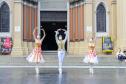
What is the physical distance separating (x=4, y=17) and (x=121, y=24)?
9690mm

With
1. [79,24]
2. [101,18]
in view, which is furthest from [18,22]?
[101,18]

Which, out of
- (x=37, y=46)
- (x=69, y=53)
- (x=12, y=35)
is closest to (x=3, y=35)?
(x=12, y=35)

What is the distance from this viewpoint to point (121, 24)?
1447 inches

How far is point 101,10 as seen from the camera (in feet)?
128

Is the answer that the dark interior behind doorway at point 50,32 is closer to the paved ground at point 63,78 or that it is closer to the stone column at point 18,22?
the stone column at point 18,22

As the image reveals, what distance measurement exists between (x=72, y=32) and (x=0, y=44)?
647cm

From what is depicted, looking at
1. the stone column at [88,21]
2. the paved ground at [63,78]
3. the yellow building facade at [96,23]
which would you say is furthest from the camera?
the stone column at [88,21]

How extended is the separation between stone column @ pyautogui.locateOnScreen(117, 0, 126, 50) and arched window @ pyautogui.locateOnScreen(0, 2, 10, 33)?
29.7ft

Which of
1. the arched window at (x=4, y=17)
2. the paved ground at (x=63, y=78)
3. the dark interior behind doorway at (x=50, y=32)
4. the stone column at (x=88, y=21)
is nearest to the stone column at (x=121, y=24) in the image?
the stone column at (x=88, y=21)

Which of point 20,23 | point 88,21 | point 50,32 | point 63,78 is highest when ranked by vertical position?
point 88,21

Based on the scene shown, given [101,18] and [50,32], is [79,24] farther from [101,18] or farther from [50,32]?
[50,32]

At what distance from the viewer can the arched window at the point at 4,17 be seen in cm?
3862

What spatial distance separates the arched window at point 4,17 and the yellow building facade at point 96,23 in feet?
18.2

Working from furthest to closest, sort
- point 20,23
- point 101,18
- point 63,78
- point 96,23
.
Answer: point 101,18, point 96,23, point 20,23, point 63,78
